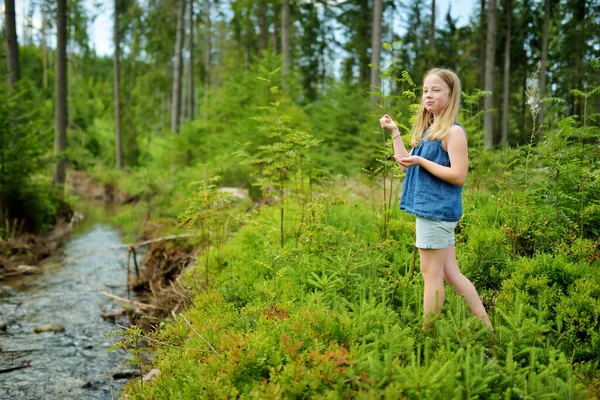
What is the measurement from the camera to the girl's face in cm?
324

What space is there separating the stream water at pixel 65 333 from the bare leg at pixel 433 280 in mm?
2467

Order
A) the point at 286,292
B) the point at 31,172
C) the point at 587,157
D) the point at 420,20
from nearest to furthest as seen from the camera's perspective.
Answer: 1. the point at 286,292
2. the point at 587,157
3. the point at 31,172
4. the point at 420,20

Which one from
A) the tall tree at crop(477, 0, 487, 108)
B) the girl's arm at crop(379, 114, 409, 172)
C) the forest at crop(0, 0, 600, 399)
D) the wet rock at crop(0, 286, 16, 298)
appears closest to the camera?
the forest at crop(0, 0, 600, 399)

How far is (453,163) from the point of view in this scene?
308 cm

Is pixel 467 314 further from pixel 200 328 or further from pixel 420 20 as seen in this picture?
pixel 420 20

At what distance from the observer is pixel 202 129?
16438 millimetres

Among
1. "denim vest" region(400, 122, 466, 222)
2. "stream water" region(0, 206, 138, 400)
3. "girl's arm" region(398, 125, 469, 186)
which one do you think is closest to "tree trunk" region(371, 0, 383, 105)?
"stream water" region(0, 206, 138, 400)

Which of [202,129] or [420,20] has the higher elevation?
[420,20]

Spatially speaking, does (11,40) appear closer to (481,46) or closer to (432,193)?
→ (432,193)

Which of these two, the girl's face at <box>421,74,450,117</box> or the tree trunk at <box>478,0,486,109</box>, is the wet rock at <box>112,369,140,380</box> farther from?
the tree trunk at <box>478,0,486,109</box>

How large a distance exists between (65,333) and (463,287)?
15.8 feet

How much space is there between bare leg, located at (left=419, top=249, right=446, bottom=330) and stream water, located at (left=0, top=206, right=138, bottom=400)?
2467 mm

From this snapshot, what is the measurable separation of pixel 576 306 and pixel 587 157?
1.93 meters

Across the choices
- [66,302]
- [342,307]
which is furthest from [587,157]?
[66,302]
